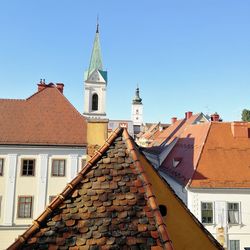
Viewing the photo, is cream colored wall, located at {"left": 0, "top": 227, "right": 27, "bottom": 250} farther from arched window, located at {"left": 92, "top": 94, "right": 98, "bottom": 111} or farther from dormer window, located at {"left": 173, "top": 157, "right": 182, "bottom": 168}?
arched window, located at {"left": 92, "top": 94, "right": 98, "bottom": 111}

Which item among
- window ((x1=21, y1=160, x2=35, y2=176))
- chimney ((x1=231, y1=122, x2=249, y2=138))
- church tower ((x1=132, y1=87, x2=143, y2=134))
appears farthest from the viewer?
church tower ((x1=132, y1=87, x2=143, y2=134))

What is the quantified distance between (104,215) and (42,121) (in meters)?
18.8

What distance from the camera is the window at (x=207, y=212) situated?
19.2 meters

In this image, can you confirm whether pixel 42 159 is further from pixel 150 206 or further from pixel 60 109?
pixel 150 206

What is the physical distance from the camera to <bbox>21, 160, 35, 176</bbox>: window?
20.4 m

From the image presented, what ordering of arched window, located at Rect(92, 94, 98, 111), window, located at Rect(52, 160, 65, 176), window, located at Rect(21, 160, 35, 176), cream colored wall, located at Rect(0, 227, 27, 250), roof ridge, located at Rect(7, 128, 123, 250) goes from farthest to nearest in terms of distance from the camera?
arched window, located at Rect(92, 94, 98, 111), window, located at Rect(52, 160, 65, 176), window, located at Rect(21, 160, 35, 176), cream colored wall, located at Rect(0, 227, 27, 250), roof ridge, located at Rect(7, 128, 123, 250)

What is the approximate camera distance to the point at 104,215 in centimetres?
432

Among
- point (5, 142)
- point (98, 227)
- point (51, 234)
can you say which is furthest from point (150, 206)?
point (5, 142)

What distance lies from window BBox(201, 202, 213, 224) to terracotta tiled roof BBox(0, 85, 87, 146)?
9434 mm

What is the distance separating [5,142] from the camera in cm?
2022

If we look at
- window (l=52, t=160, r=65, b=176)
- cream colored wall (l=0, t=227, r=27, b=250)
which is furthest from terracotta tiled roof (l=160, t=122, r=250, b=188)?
cream colored wall (l=0, t=227, r=27, b=250)

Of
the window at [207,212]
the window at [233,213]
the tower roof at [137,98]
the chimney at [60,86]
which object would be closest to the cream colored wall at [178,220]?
the window at [207,212]

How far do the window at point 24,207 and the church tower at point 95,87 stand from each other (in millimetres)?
32292

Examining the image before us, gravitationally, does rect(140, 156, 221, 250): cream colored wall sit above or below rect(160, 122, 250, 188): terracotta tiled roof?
below
